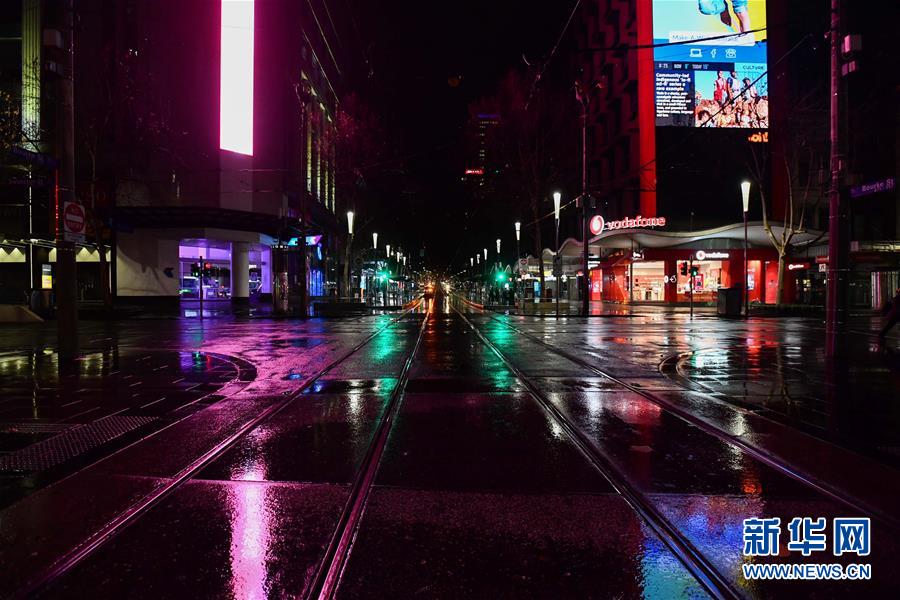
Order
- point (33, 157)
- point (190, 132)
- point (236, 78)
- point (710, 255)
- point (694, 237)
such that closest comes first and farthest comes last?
1. point (33, 157)
2. point (190, 132)
3. point (236, 78)
4. point (694, 237)
5. point (710, 255)

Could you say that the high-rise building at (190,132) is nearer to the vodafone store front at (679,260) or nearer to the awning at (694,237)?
the awning at (694,237)

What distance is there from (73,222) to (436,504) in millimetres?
11298

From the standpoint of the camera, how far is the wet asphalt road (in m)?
3.17

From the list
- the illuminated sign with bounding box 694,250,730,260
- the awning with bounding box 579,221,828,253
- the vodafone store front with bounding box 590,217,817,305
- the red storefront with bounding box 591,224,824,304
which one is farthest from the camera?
the illuminated sign with bounding box 694,250,730,260

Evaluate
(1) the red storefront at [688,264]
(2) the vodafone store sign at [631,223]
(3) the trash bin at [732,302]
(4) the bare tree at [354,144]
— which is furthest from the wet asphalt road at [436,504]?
(1) the red storefront at [688,264]

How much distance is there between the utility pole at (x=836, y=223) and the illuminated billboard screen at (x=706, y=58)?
1433 inches

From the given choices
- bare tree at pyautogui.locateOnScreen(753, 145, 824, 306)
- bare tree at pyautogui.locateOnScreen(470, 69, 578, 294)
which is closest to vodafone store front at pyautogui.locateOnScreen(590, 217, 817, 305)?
bare tree at pyautogui.locateOnScreen(753, 145, 824, 306)

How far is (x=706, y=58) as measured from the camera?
146ft

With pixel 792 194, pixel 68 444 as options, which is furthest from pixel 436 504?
pixel 792 194

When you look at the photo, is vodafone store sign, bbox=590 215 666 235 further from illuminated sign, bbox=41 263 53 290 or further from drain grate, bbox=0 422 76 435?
drain grate, bbox=0 422 76 435

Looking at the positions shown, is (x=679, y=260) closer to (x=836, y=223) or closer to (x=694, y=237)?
(x=694, y=237)

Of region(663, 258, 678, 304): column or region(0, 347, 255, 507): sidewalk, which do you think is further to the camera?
region(663, 258, 678, 304): column

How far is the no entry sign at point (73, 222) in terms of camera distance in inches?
453

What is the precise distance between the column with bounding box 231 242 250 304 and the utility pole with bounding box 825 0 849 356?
3641 cm
